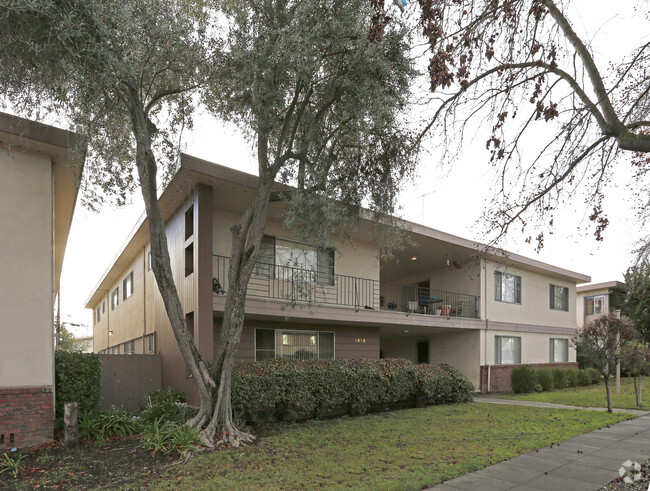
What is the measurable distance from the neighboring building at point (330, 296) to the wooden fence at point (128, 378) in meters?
0.38

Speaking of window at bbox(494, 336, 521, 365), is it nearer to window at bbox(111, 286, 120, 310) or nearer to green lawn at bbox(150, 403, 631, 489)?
Answer: green lawn at bbox(150, 403, 631, 489)

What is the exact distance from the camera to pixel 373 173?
32.4ft

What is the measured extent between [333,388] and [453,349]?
997 cm

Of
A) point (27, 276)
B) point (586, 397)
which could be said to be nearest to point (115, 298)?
point (27, 276)

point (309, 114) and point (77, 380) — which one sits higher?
point (309, 114)

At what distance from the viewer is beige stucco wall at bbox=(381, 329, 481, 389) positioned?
1950 cm

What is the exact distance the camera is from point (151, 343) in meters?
16.6

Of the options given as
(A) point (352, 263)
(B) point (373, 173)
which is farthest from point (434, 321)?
(B) point (373, 173)

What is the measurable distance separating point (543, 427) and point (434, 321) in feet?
22.6

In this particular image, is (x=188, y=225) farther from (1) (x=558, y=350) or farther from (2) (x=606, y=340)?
(1) (x=558, y=350)

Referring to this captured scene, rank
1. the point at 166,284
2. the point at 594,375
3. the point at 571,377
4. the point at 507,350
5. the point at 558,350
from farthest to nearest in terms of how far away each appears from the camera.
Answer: the point at 558,350 → the point at 594,375 → the point at 571,377 → the point at 507,350 → the point at 166,284

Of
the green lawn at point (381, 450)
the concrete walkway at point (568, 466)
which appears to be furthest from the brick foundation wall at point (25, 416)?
the concrete walkway at point (568, 466)

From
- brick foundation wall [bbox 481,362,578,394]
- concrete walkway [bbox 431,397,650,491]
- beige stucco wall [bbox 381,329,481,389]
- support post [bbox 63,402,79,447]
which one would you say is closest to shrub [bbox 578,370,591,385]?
brick foundation wall [bbox 481,362,578,394]

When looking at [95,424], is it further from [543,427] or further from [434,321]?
[434,321]
